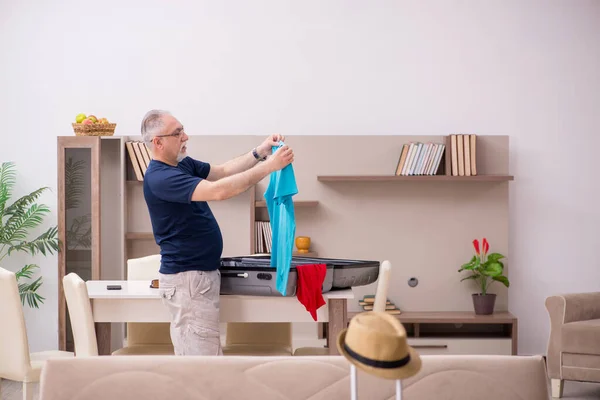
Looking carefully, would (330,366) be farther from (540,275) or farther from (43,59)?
(43,59)

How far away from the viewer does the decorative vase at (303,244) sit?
5855 mm

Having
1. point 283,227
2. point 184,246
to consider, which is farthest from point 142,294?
point 283,227

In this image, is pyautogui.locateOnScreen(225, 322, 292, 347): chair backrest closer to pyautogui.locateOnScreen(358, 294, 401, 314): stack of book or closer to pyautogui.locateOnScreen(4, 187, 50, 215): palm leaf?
pyautogui.locateOnScreen(358, 294, 401, 314): stack of book

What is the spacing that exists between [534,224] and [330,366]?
14.6 feet

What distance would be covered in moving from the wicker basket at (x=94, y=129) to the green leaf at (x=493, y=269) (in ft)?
9.64

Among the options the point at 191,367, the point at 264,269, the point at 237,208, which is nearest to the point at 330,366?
the point at 191,367

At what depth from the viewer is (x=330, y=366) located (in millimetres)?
2205

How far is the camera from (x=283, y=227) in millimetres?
3553

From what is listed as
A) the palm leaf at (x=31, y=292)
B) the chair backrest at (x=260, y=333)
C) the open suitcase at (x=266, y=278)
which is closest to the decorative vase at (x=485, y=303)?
the chair backrest at (x=260, y=333)

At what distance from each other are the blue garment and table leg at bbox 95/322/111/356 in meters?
0.87

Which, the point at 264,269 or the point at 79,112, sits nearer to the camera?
the point at 264,269

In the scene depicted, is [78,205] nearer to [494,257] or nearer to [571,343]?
[494,257]

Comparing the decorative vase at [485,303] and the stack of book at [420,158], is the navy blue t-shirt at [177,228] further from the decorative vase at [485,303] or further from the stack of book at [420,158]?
the decorative vase at [485,303]

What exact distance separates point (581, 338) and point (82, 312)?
303 cm
